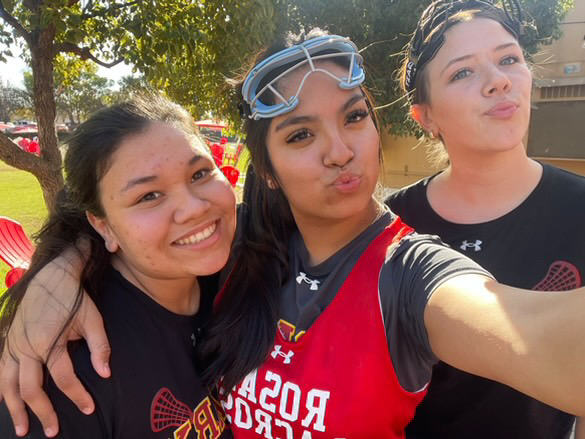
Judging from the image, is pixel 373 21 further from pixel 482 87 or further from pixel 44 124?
pixel 482 87

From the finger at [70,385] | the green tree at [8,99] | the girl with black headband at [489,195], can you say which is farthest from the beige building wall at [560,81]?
the green tree at [8,99]

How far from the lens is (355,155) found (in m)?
1.42

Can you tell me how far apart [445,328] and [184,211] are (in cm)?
88

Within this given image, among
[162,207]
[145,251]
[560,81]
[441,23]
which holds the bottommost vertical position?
[560,81]

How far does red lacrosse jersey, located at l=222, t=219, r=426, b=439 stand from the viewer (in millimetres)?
1156

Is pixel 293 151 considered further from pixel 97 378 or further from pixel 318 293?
pixel 97 378

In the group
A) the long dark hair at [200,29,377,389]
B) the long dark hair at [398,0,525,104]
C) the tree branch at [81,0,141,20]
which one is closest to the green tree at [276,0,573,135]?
the tree branch at [81,0,141,20]

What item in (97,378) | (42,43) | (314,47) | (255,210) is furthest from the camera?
(42,43)

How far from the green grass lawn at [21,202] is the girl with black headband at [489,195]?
5.54m

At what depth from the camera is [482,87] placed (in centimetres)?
163

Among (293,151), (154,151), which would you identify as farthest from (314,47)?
(154,151)

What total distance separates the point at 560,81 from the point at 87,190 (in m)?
13.9

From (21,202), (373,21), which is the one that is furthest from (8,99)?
(373,21)

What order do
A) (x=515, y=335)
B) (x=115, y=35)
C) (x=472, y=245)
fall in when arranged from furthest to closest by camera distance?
(x=115, y=35) → (x=472, y=245) → (x=515, y=335)
